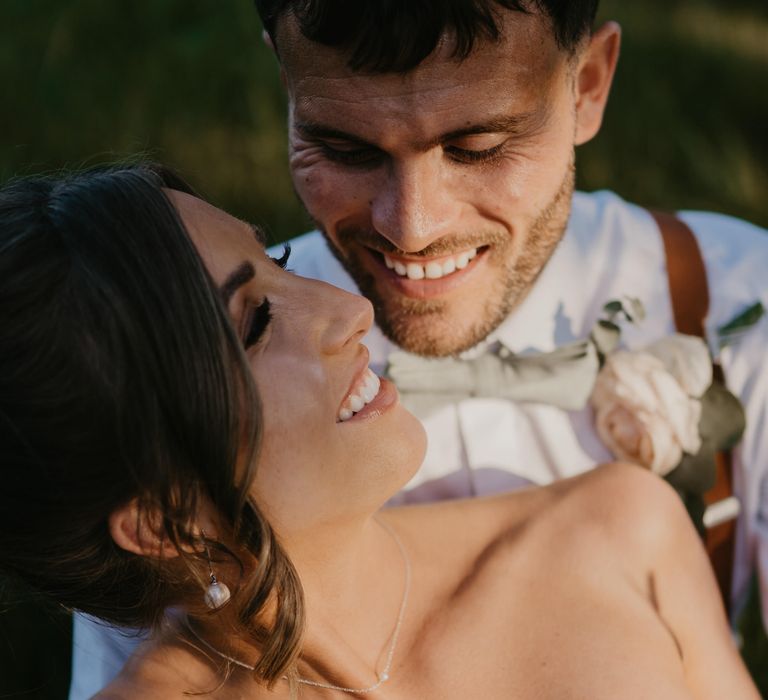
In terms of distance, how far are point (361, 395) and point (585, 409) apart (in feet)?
3.05

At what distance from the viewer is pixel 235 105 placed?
6094 millimetres

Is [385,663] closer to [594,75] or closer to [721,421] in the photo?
[721,421]

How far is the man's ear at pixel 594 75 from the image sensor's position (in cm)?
287

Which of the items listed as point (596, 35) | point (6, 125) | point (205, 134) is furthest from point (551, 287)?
point (6, 125)

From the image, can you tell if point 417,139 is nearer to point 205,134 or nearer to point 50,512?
point 50,512

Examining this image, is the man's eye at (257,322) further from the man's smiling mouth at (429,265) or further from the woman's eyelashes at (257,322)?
the man's smiling mouth at (429,265)

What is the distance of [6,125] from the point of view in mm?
6051

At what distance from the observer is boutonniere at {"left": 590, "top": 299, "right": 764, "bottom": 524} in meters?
2.82

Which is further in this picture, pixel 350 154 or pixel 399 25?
pixel 350 154

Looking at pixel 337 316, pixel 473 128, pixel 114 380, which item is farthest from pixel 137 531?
pixel 473 128

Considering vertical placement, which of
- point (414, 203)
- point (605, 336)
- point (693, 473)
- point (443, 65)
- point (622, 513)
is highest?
point (443, 65)

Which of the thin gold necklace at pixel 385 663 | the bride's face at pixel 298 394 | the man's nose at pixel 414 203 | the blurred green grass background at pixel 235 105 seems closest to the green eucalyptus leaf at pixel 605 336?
the man's nose at pixel 414 203

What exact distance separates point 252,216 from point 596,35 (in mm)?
2801

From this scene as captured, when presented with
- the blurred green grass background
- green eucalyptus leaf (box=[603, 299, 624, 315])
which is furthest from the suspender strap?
the blurred green grass background
